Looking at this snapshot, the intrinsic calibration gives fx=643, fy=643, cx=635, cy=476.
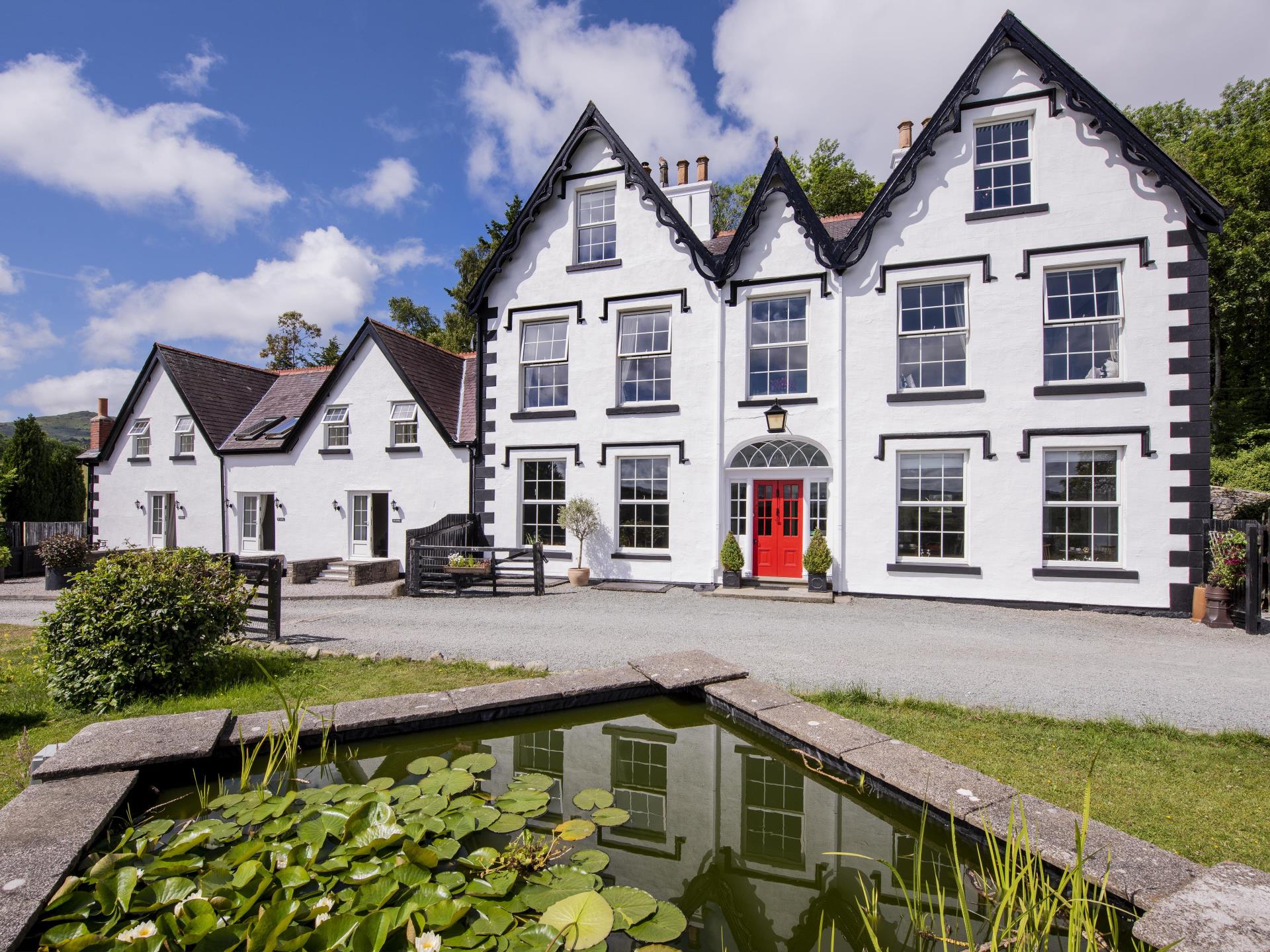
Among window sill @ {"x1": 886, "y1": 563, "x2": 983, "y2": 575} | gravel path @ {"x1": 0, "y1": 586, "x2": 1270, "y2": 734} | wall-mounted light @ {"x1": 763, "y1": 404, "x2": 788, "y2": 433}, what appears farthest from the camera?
wall-mounted light @ {"x1": 763, "y1": 404, "x2": 788, "y2": 433}

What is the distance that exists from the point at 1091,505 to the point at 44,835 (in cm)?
1466

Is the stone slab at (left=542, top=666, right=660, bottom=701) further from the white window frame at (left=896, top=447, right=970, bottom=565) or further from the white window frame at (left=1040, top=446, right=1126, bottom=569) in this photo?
the white window frame at (left=1040, top=446, right=1126, bottom=569)

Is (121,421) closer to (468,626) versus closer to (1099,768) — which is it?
(468,626)

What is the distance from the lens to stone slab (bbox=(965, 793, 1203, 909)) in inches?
114

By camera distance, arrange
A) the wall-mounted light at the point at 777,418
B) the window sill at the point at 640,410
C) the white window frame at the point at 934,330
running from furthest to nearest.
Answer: the window sill at the point at 640,410 < the wall-mounted light at the point at 777,418 < the white window frame at the point at 934,330

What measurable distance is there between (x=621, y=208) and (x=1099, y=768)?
571 inches

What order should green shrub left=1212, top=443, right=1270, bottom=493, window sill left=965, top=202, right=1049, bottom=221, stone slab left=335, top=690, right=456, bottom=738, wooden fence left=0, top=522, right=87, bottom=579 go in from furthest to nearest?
wooden fence left=0, top=522, right=87, bottom=579, green shrub left=1212, top=443, right=1270, bottom=493, window sill left=965, top=202, right=1049, bottom=221, stone slab left=335, top=690, right=456, bottom=738

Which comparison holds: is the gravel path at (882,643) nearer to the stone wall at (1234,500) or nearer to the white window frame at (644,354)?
the white window frame at (644,354)

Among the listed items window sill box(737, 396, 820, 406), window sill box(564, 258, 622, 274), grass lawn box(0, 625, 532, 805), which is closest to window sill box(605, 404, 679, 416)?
window sill box(737, 396, 820, 406)

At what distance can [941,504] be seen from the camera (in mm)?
13062

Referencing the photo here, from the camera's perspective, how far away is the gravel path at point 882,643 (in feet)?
21.7

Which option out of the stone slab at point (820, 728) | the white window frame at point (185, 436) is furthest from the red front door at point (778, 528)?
the white window frame at point (185, 436)

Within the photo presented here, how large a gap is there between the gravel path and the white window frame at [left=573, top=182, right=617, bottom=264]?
27.3 ft

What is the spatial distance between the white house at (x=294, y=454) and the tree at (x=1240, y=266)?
89.3 ft
